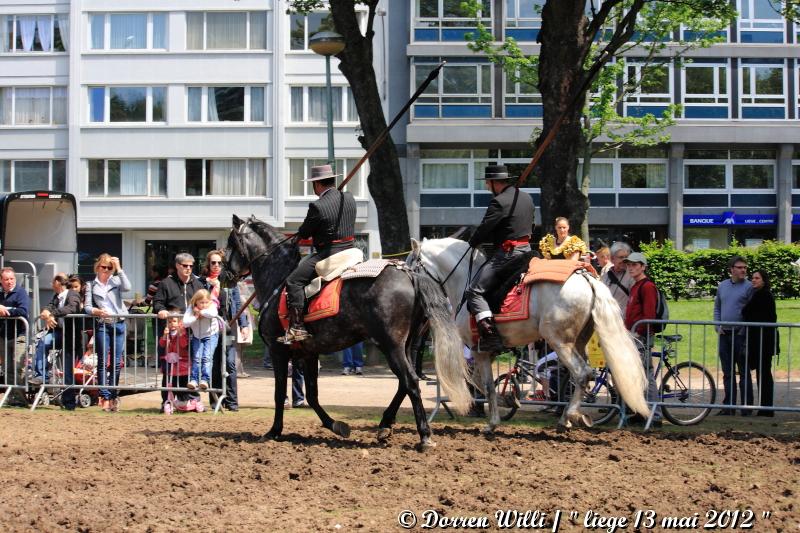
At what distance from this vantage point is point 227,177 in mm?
45094

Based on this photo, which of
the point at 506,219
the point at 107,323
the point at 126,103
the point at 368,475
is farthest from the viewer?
the point at 126,103

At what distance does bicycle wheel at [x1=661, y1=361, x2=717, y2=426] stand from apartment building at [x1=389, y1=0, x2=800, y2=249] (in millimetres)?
32238

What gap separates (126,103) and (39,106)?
406 cm

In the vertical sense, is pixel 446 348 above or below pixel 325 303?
below

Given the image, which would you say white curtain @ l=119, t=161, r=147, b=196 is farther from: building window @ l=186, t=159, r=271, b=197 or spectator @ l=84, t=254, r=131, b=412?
spectator @ l=84, t=254, r=131, b=412

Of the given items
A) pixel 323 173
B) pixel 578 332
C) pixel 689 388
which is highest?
pixel 323 173

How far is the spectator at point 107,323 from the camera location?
13.4 m

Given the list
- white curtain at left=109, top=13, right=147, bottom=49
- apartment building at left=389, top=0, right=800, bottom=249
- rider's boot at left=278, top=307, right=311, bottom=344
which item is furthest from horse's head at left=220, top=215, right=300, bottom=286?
white curtain at left=109, top=13, right=147, bottom=49

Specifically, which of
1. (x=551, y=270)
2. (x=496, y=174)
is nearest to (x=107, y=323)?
(x=496, y=174)

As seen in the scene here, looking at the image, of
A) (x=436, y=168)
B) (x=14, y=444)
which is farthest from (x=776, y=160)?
(x=14, y=444)

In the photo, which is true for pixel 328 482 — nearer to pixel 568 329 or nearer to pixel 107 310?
pixel 568 329

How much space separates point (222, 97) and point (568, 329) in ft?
122

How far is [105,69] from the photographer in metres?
45.3

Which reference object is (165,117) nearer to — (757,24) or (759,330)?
(757,24)
